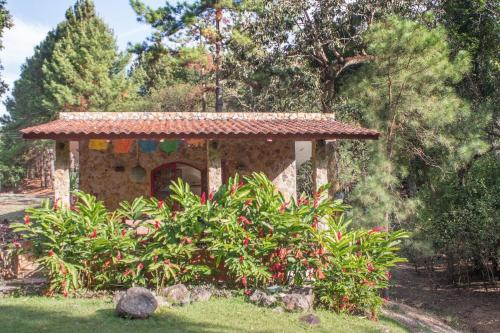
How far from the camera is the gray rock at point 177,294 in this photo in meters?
8.52

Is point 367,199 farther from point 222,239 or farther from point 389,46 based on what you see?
point 222,239

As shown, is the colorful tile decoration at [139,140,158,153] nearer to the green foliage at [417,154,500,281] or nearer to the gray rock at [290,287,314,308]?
the gray rock at [290,287,314,308]

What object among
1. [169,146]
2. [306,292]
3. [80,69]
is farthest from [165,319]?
[80,69]

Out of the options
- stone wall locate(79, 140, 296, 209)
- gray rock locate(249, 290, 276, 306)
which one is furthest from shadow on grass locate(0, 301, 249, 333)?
stone wall locate(79, 140, 296, 209)

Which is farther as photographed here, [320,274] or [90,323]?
[320,274]

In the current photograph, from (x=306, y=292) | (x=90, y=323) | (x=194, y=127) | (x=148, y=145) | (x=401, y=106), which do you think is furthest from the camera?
(x=401, y=106)

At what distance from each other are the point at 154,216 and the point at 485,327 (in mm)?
9457

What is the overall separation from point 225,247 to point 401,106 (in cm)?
834

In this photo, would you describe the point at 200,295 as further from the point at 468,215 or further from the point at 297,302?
the point at 468,215

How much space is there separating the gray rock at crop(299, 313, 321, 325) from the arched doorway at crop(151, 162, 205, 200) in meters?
6.61

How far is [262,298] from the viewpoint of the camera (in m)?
8.71

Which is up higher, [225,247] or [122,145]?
[122,145]

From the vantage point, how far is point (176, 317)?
776cm

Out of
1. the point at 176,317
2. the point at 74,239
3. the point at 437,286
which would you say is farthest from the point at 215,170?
the point at 437,286
